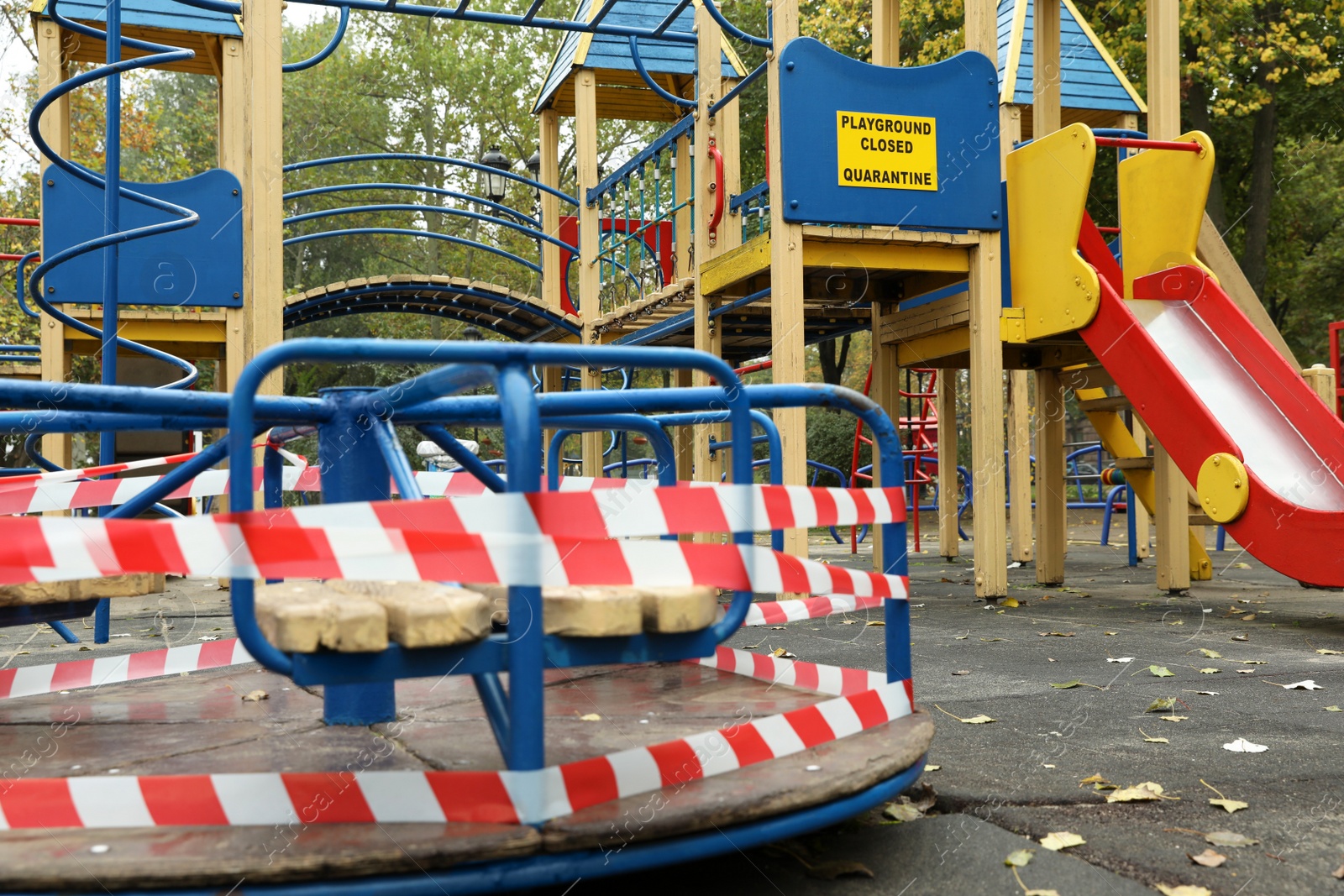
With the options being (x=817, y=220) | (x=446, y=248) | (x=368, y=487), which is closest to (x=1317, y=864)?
(x=368, y=487)

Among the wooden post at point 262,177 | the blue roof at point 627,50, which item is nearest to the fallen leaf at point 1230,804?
the wooden post at point 262,177

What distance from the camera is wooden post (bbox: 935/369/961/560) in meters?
10.4

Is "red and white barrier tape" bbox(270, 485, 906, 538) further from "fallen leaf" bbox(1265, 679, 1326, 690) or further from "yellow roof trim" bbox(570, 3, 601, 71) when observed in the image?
"yellow roof trim" bbox(570, 3, 601, 71)

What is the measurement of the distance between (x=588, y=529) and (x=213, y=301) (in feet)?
23.5

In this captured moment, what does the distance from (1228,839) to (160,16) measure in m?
9.94

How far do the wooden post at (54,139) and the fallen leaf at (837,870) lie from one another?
699cm

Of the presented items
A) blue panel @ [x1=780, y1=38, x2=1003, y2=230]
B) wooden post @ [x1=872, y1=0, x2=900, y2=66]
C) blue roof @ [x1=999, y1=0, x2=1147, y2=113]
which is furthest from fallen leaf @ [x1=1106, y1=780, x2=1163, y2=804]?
blue roof @ [x1=999, y1=0, x2=1147, y2=113]

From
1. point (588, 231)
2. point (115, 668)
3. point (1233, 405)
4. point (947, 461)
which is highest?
point (588, 231)

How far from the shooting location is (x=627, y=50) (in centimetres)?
1082

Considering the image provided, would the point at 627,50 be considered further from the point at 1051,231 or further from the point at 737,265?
the point at 1051,231

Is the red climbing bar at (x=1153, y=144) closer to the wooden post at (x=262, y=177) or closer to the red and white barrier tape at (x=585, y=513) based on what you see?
the wooden post at (x=262, y=177)

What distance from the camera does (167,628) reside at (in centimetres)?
639

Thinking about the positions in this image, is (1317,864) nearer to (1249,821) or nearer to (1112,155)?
(1249,821)

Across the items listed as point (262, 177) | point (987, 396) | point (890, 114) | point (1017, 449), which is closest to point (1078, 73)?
point (1017, 449)
